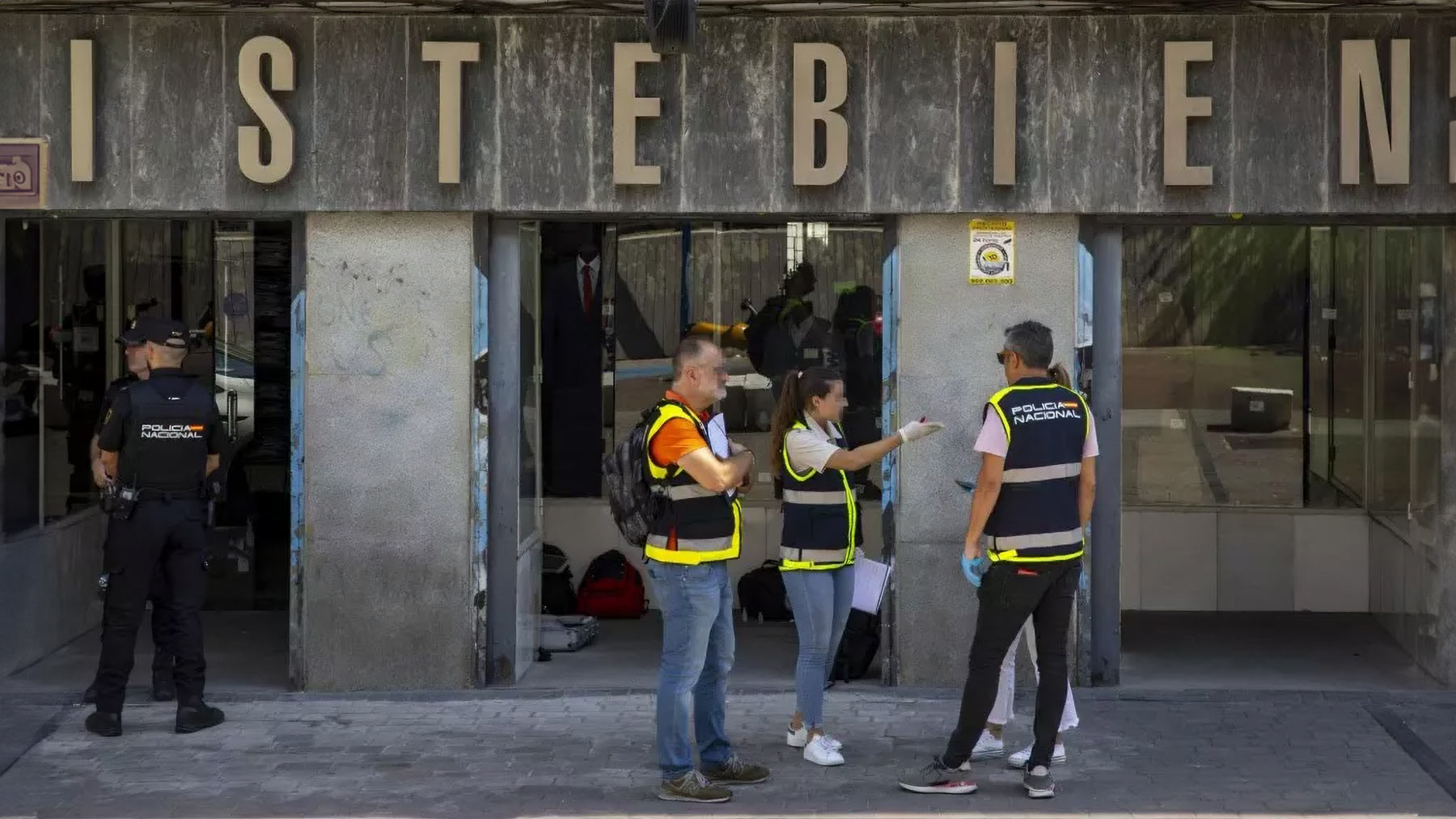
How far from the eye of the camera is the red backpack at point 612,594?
10969 mm

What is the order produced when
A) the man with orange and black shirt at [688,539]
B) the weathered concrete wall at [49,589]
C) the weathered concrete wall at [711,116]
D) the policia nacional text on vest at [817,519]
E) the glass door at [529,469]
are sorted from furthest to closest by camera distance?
the weathered concrete wall at [49,589] → the glass door at [529,469] → the weathered concrete wall at [711,116] → the policia nacional text on vest at [817,519] → the man with orange and black shirt at [688,539]

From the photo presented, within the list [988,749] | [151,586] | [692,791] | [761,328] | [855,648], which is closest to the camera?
[692,791]

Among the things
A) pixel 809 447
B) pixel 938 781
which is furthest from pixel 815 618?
pixel 938 781

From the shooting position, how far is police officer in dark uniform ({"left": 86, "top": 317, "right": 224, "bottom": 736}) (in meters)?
8.04

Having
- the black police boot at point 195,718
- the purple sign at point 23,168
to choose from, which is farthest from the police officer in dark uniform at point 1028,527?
the purple sign at point 23,168

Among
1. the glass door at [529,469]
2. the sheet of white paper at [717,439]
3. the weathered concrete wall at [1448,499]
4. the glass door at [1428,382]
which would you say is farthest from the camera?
the glass door at [529,469]

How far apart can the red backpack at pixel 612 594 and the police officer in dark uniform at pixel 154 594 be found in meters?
2.92

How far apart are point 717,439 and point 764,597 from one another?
404cm

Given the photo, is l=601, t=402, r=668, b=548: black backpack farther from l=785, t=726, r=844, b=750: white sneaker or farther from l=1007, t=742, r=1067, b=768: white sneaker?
l=1007, t=742, r=1067, b=768: white sneaker

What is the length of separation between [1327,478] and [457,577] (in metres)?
5.69

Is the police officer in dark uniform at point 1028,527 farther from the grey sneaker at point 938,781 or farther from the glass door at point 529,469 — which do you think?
the glass door at point 529,469

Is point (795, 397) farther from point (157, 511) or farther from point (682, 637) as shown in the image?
point (157, 511)

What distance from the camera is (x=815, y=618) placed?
24.3ft

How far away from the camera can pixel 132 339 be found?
8.16 metres
